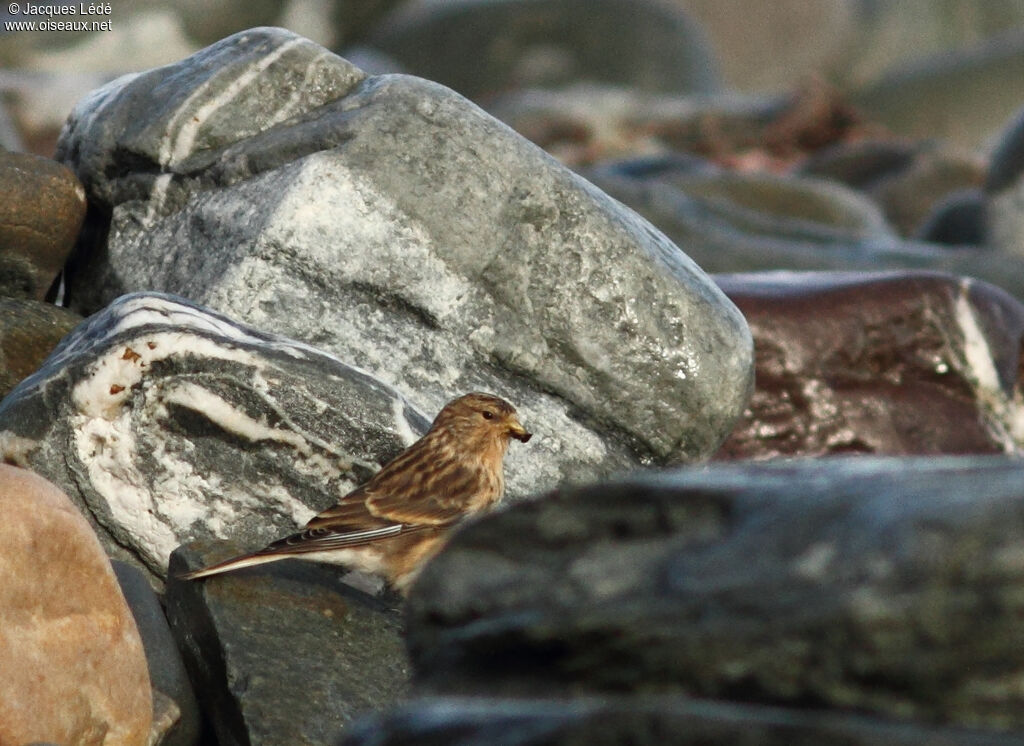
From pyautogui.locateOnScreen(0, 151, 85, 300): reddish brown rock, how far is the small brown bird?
1974 millimetres

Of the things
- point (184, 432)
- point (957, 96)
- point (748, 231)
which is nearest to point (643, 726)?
point (184, 432)

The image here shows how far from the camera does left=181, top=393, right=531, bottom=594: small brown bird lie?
501 centimetres

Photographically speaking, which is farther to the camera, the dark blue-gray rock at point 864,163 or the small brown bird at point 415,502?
the dark blue-gray rock at point 864,163

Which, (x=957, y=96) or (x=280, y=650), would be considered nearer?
(x=280, y=650)

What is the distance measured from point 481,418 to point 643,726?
3.27m

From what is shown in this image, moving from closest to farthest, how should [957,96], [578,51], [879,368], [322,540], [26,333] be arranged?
[322,540] → [26,333] → [879,368] → [957,96] → [578,51]

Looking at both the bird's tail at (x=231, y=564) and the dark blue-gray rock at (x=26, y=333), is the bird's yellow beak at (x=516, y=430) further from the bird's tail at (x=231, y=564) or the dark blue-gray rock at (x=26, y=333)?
the dark blue-gray rock at (x=26, y=333)

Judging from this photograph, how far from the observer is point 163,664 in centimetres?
482

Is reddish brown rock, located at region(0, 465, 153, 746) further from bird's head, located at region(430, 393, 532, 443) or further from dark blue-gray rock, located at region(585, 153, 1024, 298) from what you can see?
dark blue-gray rock, located at region(585, 153, 1024, 298)

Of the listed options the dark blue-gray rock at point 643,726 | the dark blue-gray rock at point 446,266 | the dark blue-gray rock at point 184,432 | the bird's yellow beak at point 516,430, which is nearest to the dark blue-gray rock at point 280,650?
the dark blue-gray rock at point 184,432

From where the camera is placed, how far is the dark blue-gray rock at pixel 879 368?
8.85 metres

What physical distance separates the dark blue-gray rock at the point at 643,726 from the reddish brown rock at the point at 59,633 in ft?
5.28

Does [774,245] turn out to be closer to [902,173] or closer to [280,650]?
[902,173]

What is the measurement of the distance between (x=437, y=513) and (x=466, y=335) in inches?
41.9
